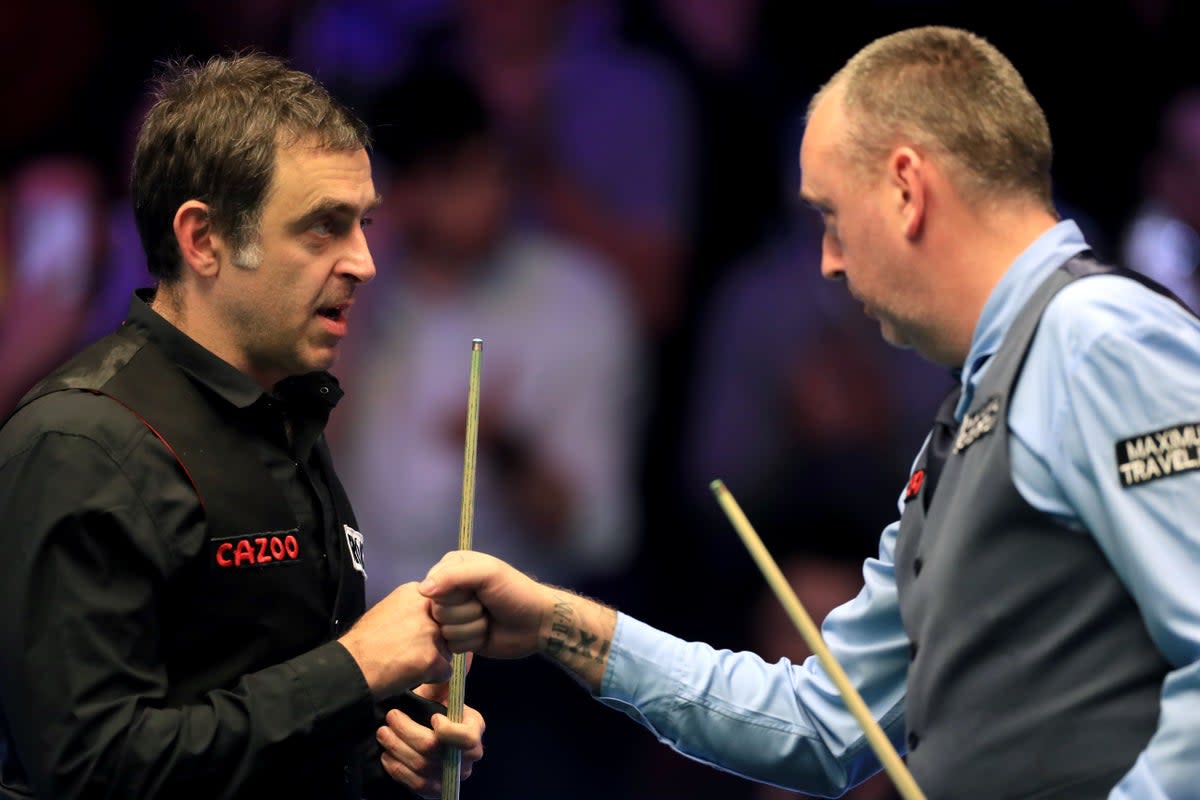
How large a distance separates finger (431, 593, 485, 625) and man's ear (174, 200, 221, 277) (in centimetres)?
62

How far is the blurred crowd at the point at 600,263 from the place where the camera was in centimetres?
392

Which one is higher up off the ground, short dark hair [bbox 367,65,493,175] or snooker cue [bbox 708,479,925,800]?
short dark hair [bbox 367,65,493,175]

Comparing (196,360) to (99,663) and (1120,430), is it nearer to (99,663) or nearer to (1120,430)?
(99,663)

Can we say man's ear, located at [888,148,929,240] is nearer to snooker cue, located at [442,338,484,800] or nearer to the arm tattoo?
snooker cue, located at [442,338,484,800]

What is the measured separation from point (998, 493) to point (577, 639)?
0.87m

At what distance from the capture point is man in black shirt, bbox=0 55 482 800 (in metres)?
1.84

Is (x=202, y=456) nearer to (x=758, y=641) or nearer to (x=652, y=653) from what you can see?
(x=652, y=653)

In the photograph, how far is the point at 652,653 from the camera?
2396 millimetres

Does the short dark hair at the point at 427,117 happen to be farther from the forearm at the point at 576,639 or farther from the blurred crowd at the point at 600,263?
the forearm at the point at 576,639

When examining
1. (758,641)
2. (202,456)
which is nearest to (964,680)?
(202,456)

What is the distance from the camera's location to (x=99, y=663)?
182cm

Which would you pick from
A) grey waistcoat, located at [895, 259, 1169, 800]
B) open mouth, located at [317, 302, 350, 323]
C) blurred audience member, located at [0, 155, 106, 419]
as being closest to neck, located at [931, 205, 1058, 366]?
grey waistcoat, located at [895, 259, 1169, 800]

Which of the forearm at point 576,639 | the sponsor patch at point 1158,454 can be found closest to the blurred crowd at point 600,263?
the forearm at point 576,639

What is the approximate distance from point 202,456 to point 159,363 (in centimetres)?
18
